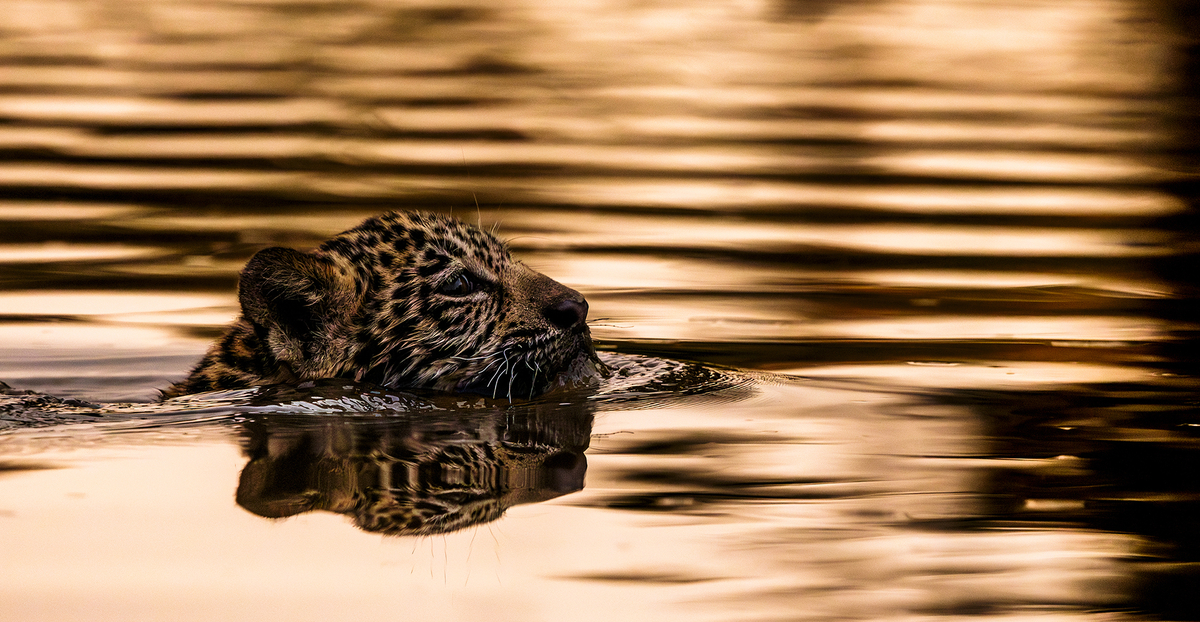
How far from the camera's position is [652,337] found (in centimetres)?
985

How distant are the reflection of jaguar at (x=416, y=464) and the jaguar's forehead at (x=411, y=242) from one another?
2.77ft

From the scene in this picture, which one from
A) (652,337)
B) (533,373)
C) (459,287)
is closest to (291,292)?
(459,287)

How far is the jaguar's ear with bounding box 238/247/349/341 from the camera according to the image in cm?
708

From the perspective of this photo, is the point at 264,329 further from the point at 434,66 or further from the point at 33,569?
the point at 434,66

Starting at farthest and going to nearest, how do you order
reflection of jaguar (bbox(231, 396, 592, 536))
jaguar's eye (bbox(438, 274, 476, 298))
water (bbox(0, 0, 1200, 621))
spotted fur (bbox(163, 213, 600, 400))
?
jaguar's eye (bbox(438, 274, 476, 298)) → spotted fur (bbox(163, 213, 600, 400)) → reflection of jaguar (bbox(231, 396, 592, 536)) → water (bbox(0, 0, 1200, 621))

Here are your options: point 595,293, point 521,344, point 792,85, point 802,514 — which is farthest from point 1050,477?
point 792,85

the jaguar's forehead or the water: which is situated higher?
the jaguar's forehead

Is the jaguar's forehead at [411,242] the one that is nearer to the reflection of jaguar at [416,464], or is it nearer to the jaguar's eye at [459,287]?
the jaguar's eye at [459,287]

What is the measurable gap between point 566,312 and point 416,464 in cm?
143

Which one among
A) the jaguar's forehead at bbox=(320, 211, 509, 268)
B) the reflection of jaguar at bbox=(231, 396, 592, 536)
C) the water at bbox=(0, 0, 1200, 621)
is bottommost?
the reflection of jaguar at bbox=(231, 396, 592, 536)

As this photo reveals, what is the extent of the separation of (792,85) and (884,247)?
11134mm

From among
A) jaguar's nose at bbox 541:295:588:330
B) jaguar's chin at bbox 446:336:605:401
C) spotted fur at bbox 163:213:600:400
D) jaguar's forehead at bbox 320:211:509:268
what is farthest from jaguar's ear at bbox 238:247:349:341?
jaguar's nose at bbox 541:295:588:330

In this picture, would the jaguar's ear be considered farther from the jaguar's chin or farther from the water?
the jaguar's chin

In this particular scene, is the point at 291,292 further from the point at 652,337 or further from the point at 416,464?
the point at 652,337
